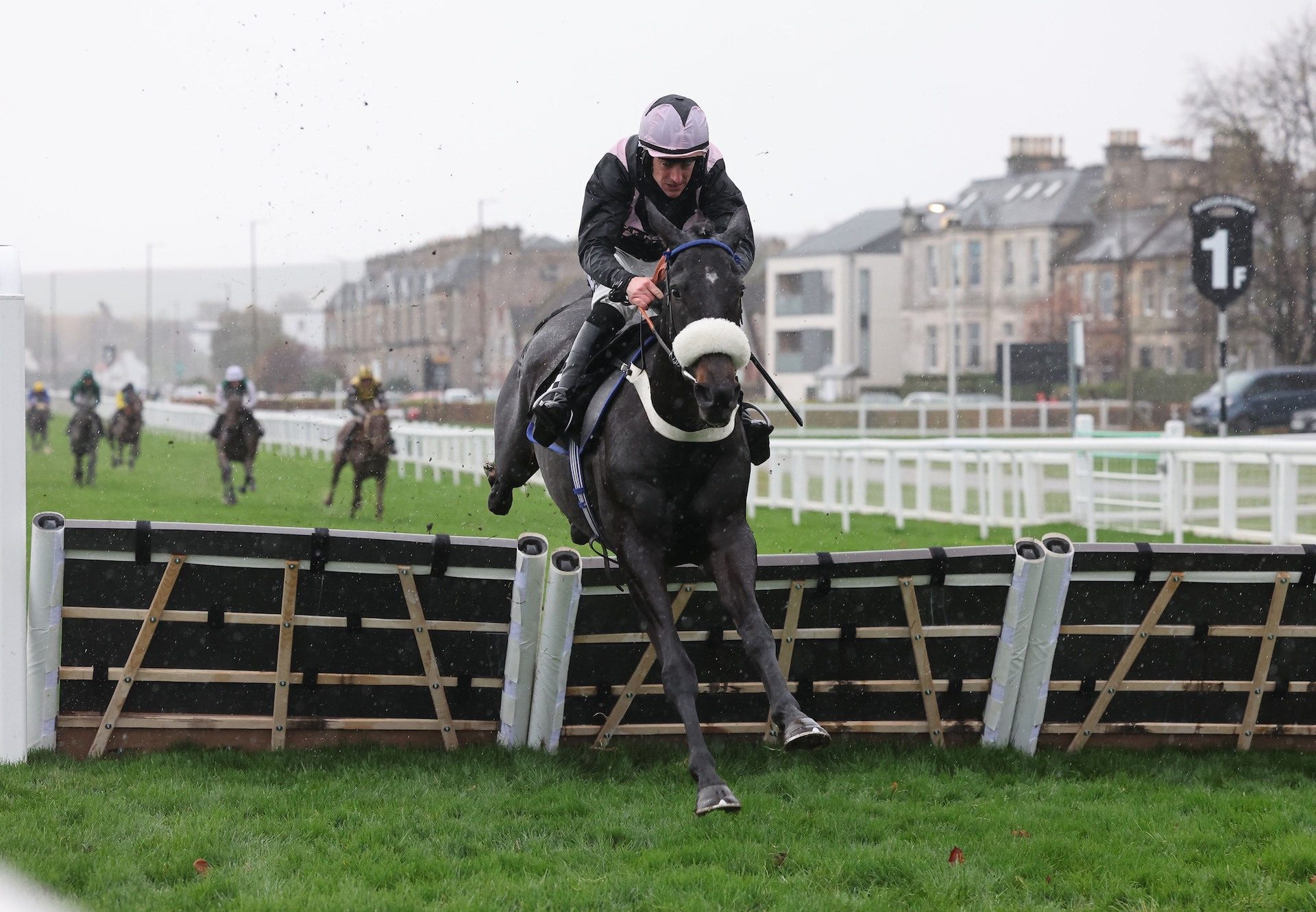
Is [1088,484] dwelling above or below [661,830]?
above

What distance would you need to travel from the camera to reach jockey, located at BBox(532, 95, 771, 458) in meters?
5.71

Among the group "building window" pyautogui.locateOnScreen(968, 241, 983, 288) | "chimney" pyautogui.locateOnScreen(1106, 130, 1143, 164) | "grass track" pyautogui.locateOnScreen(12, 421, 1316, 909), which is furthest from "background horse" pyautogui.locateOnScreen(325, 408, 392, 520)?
"chimney" pyautogui.locateOnScreen(1106, 130, 1143, 164)

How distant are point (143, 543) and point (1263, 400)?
32902 mm

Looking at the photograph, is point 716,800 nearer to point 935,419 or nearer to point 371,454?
point 371,454

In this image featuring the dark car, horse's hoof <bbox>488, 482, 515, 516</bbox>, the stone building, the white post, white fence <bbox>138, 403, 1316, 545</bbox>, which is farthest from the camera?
the stone building

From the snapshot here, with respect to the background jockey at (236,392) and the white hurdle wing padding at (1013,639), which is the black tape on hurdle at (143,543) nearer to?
the white hurdle wing padding at (1013,639)

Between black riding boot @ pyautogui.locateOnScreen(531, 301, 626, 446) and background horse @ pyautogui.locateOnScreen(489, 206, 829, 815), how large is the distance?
0.21m

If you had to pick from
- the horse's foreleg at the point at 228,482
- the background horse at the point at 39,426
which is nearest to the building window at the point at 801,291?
the background horse at the point at 39,426

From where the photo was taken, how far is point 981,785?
18.3 ft

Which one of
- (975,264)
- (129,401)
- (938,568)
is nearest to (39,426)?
(129,401)

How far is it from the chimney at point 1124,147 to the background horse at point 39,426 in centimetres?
4472

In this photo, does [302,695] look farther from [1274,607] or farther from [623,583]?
[1274,607]

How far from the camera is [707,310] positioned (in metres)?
4.96

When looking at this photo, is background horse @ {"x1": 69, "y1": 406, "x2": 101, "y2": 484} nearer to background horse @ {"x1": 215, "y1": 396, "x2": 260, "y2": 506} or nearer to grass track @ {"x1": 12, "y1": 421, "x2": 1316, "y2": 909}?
background horse @ {"x1": 215, "y1": 396, "x2": 260, "y2": 506}
